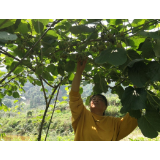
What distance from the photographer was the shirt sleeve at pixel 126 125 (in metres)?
1.43

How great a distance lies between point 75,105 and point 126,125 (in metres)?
0.51

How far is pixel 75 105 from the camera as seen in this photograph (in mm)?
1439

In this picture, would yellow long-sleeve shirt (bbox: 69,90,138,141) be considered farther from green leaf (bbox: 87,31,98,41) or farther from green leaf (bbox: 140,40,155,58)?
green leaf (bbox: 140,40,155,58)

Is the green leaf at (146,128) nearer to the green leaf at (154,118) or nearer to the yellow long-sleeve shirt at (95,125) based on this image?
the green leaf at (154,118)

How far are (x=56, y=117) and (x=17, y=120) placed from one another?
97.4 inches

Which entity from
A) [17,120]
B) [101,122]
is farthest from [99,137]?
[17,120]

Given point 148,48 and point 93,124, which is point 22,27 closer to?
point 148,48

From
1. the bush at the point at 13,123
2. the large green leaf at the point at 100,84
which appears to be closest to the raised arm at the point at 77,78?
the large green leaf at the point at 100,84

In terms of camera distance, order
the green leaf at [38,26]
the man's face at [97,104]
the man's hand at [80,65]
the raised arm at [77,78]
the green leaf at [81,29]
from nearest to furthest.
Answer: the green leaf at [81,29]
the green leaf at [38,26]
the man's hand at [80,65]
the raised arm at [77,78]
the man's face at [97,104]

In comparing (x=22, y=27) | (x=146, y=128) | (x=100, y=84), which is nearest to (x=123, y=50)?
(x=146, y=128)

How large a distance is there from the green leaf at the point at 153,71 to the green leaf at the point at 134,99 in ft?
0.32

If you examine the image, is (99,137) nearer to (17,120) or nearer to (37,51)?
(37,51)

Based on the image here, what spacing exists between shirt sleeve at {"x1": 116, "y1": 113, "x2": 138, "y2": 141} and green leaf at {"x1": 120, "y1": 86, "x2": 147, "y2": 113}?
729mm
